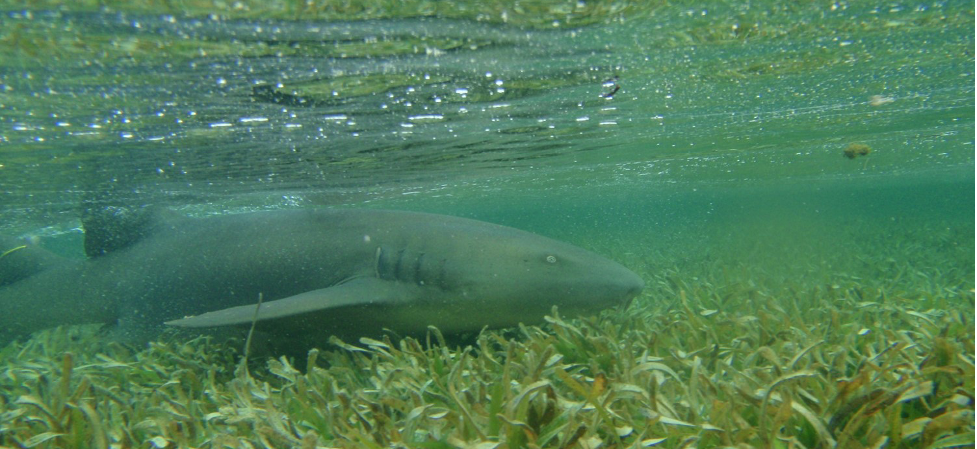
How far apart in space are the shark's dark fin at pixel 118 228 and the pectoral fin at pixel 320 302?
344 cm

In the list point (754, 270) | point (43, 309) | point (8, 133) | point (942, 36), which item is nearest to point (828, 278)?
point (754, 270)

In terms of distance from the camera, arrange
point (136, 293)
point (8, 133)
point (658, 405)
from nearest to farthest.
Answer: point (658, 405) → point (136, 293) → point (8, 133)

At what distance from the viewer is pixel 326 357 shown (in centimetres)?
447

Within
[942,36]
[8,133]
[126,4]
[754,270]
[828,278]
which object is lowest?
[754,270]

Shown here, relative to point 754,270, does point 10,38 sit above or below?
above

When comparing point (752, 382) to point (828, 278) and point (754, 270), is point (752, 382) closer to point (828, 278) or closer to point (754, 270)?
point (828, 278)

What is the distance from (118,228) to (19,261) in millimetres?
1524

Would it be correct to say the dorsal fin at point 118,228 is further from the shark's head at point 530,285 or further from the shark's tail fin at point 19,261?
the shark's head at point 530,285

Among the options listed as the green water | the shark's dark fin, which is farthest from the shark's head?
the shark's dark fin

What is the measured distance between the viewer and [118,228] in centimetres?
702

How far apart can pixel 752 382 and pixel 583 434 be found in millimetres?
1227

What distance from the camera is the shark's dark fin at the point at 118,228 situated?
702 cm

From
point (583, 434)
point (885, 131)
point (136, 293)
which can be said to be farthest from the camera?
point (885, 131)

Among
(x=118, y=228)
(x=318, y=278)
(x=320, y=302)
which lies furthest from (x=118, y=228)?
(x=320, y=302)
